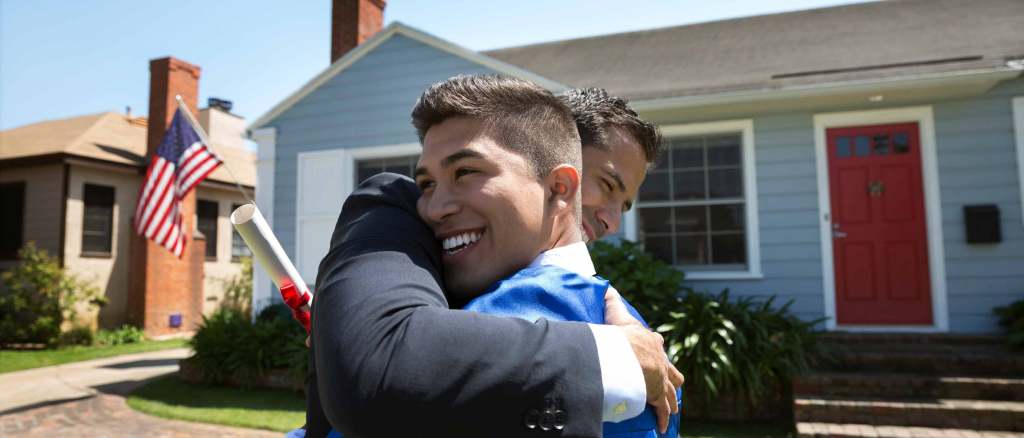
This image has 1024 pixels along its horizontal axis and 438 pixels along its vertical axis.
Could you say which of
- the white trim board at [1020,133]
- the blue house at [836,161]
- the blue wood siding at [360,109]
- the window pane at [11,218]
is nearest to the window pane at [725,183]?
the blue house at [836,161]

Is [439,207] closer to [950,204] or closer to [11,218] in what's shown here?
[950,204]

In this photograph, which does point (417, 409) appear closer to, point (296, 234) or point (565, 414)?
point (565, 414)

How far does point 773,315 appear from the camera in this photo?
23.6 ft

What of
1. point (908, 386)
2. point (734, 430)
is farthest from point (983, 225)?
point (734, 430)

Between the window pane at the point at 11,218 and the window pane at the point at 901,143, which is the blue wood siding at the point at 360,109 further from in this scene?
the window pane at the point at 11,218

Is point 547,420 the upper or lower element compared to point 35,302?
upper

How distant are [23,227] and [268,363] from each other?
35.4 feet

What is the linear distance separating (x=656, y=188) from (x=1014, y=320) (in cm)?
431

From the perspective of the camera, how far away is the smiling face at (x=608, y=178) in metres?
1.65

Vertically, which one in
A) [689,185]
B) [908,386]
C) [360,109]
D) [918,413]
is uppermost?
[360,109]

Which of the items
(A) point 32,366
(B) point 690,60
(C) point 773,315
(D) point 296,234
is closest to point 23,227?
(A) point 32,366

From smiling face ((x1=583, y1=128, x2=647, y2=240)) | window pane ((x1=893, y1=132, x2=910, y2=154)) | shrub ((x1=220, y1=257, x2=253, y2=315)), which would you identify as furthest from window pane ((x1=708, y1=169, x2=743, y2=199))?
shrub ((x1=220, y1=257, x2=253, y2=315))

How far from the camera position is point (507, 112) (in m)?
1.19

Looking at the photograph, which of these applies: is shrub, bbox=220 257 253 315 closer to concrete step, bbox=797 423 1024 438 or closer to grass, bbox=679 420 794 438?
grass, bbox=679 420 794 438
